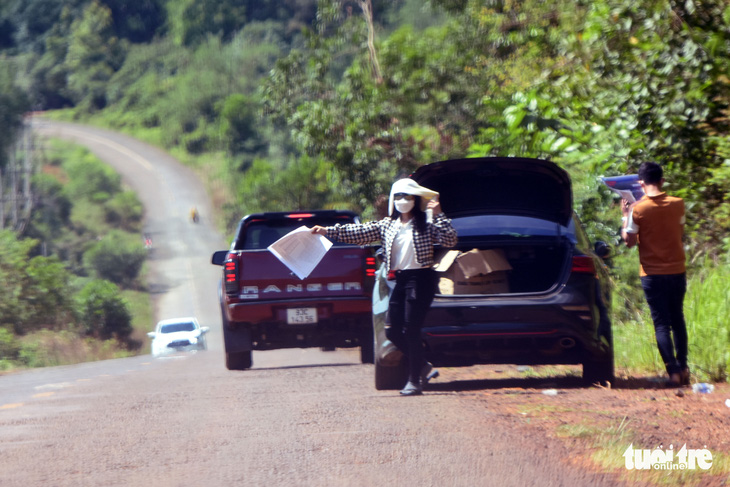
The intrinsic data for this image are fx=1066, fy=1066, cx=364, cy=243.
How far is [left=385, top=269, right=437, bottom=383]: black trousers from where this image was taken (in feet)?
27.9

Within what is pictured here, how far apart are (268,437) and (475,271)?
2726 mm

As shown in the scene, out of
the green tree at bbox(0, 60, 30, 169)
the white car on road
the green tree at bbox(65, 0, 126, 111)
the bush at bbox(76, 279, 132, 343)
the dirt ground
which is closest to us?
the dirt ground

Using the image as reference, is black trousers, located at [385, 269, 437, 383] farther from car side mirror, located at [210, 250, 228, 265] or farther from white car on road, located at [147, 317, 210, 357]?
white car on road, located at [147, 317, 210, 357]

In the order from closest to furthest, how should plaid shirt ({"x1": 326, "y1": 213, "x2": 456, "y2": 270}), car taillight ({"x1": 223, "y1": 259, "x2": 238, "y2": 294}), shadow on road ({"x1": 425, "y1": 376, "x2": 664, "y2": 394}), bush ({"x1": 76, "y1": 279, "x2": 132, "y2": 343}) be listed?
1. plaid shirt ({"x1": 326, "y1": 213, "x2": 456, "y2": 270})
2. shadow on road ({"x1": 425, "y1": 376, "x2": 664, "y2": 394})
3. car taillight ({"x1": 223, "y1": 259, "x2": 238, "y2": 294})
4. bush ({"x1": 76, "y1": 279, "x2": 132, "y2": 343})

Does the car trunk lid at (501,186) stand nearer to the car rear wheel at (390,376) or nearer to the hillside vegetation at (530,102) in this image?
the car rear wheel at (390,376)

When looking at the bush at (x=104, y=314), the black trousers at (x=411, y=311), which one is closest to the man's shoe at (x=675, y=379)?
the black trousers at (x=411, y=311)

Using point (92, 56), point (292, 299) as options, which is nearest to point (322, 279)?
point (292, 299)

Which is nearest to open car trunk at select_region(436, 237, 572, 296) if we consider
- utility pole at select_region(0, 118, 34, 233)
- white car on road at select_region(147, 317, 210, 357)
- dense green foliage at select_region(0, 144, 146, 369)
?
dense green foliage at select_region(0, 144, 146, 369)

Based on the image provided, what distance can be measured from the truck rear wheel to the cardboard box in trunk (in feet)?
16.0

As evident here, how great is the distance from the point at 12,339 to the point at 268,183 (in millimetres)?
24478

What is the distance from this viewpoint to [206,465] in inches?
244

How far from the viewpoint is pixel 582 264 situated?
8609mm

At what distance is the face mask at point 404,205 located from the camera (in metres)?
8.48

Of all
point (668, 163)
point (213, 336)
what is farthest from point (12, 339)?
point (668, 163)
